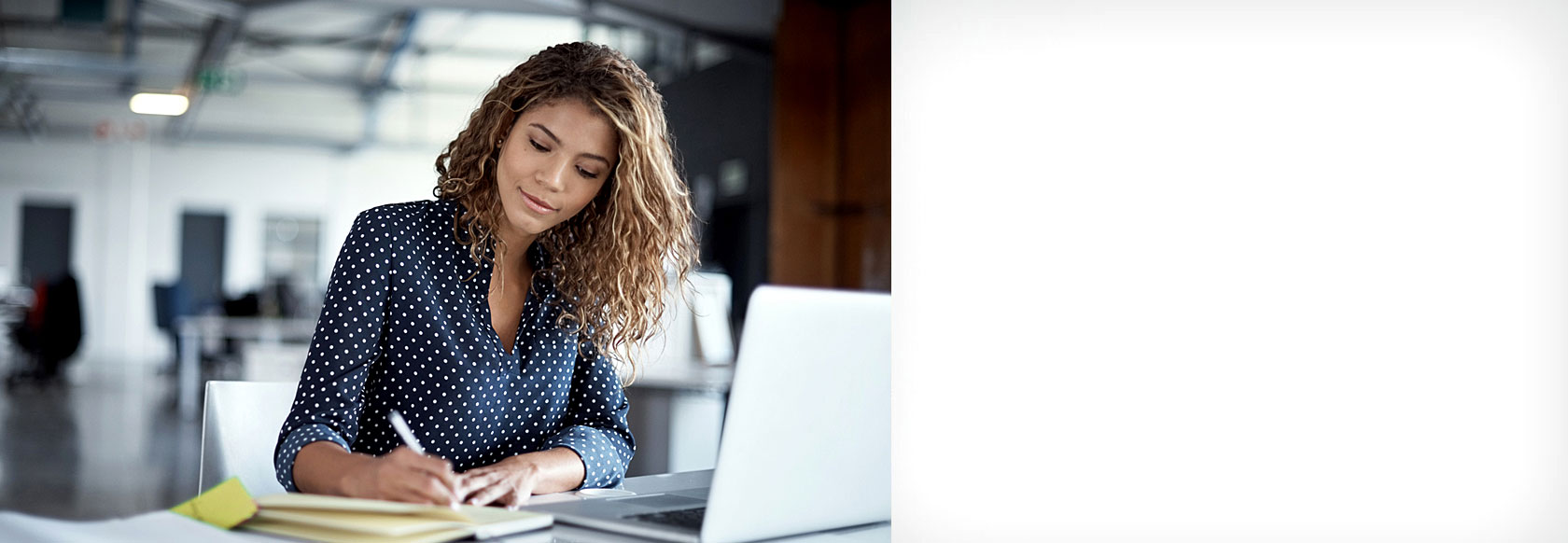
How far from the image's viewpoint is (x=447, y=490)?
0.85 m

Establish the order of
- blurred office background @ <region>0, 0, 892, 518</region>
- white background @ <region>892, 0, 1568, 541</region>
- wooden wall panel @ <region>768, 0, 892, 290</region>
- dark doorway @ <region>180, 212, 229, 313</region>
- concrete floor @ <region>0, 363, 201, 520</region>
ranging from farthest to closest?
dark doorway @ <region>180, 212, 229, 313</region> < wooden wall panel @ <region>768, 0, 892, 290</region> < blurred office background @ <region>0, 0, 892, 518</region> < concrete floor @ <region>0, 363, 201, 520</region> < white background @ <region>892, 0, 1568, 541</region>

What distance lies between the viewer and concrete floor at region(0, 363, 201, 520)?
3984 mm

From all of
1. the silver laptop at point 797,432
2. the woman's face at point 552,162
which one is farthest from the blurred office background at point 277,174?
the silver laptop at point 797,432

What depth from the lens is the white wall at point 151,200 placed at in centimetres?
1262

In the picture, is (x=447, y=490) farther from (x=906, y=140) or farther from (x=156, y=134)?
(x=156, y=134)

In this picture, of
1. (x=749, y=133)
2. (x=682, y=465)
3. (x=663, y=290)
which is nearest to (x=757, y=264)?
(x=749, y=133)

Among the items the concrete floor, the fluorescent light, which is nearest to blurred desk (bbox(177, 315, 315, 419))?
the concrete floor

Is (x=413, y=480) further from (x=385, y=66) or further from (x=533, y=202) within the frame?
(x=385, y=66)

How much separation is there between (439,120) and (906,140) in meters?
9.13

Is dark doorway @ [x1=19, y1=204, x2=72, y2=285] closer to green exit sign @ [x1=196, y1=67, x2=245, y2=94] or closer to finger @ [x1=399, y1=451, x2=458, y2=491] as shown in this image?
green exit sign @ [x1=196, y1=67, x2=245, y2=94]

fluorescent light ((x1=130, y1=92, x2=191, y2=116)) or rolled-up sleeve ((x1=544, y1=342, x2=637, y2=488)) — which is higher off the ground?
fluorescent light ((x1=130, y1=92, x2=191, y2=116))

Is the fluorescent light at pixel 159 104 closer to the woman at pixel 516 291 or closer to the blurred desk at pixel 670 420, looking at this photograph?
the blurred desk at pixel 670 420

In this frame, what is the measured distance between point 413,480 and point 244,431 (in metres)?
0.63

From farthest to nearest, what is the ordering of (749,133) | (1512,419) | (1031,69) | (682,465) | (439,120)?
1. (439,120)
2. (749,133)
3. (682,465)
4. (1031,69)
5. (1512,419)
